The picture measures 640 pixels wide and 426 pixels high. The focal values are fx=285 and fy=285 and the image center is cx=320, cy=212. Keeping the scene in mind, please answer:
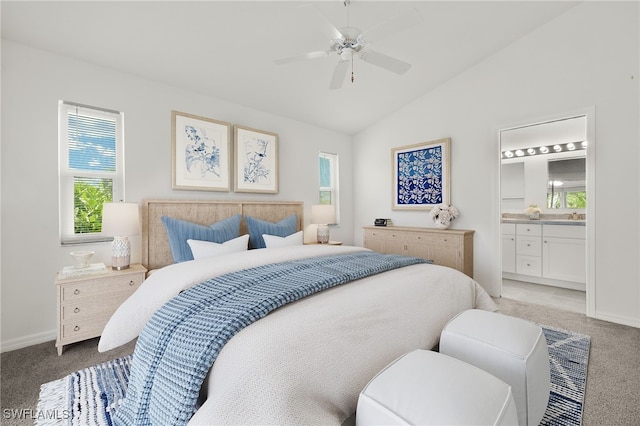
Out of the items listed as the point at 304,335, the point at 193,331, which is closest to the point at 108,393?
the point at 193,331

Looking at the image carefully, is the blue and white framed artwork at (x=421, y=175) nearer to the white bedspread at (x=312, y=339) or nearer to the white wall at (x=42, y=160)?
the white bedspread at (x=312, y=339)

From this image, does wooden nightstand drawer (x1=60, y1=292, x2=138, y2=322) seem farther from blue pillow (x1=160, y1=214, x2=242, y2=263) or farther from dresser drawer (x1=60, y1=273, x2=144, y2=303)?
blue pillow (x1=160, y1=214, x2=242, y2=263)

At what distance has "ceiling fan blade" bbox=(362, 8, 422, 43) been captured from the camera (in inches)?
73.5

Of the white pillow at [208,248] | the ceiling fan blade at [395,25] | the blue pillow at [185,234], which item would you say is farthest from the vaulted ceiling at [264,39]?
the white pillow at [208,248]

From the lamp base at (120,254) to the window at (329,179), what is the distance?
286cm

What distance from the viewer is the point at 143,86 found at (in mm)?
2932

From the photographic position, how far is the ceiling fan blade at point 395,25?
1.87 metres

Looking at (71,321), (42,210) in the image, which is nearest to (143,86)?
(42,210)

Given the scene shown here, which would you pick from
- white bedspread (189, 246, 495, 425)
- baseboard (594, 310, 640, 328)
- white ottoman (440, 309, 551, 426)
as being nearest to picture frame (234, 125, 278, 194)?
white bedspread (189, 246, 495, 425)

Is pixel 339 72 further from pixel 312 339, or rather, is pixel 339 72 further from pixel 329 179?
pixel 329 179

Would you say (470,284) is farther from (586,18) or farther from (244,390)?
(586,18)

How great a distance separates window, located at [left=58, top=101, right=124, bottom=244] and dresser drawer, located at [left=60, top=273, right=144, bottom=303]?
0.56 metres

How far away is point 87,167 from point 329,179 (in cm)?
330

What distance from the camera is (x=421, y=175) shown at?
4.34 m
